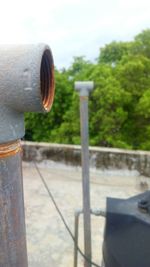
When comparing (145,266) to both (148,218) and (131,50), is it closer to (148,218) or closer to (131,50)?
(148,218)

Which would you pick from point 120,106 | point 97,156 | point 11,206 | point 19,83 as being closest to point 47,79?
point 19,83

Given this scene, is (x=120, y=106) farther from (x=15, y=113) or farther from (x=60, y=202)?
(x=15, y=113)

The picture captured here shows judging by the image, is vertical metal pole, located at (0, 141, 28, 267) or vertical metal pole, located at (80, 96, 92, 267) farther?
vertical metal pole, located at (80, 96, 92, 267)

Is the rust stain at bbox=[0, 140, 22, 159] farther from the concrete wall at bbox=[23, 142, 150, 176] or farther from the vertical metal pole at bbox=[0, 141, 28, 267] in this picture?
the concrete wall at bbox=[23, 142, 150, 176]

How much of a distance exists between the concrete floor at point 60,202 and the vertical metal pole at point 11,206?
1.87 m

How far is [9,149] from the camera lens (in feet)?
2.48

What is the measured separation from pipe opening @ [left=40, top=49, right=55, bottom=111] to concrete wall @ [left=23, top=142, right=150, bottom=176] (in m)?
3.06

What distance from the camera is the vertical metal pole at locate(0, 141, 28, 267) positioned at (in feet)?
2.45

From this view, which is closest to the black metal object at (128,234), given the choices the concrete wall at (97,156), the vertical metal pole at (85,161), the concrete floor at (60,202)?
the vertical metal pole at (85,161)

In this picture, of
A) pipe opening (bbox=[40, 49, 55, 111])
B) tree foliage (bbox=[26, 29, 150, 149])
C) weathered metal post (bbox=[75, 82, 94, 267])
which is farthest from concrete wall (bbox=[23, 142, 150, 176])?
pipe opening (bbox=[40, 49, 55, 111])

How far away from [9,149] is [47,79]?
→ 233 mm

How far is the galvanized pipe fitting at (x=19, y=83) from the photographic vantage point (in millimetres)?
705

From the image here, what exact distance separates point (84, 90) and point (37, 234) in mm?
1786

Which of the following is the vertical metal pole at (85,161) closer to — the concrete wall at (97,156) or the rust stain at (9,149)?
the rust stain at (9,149)
